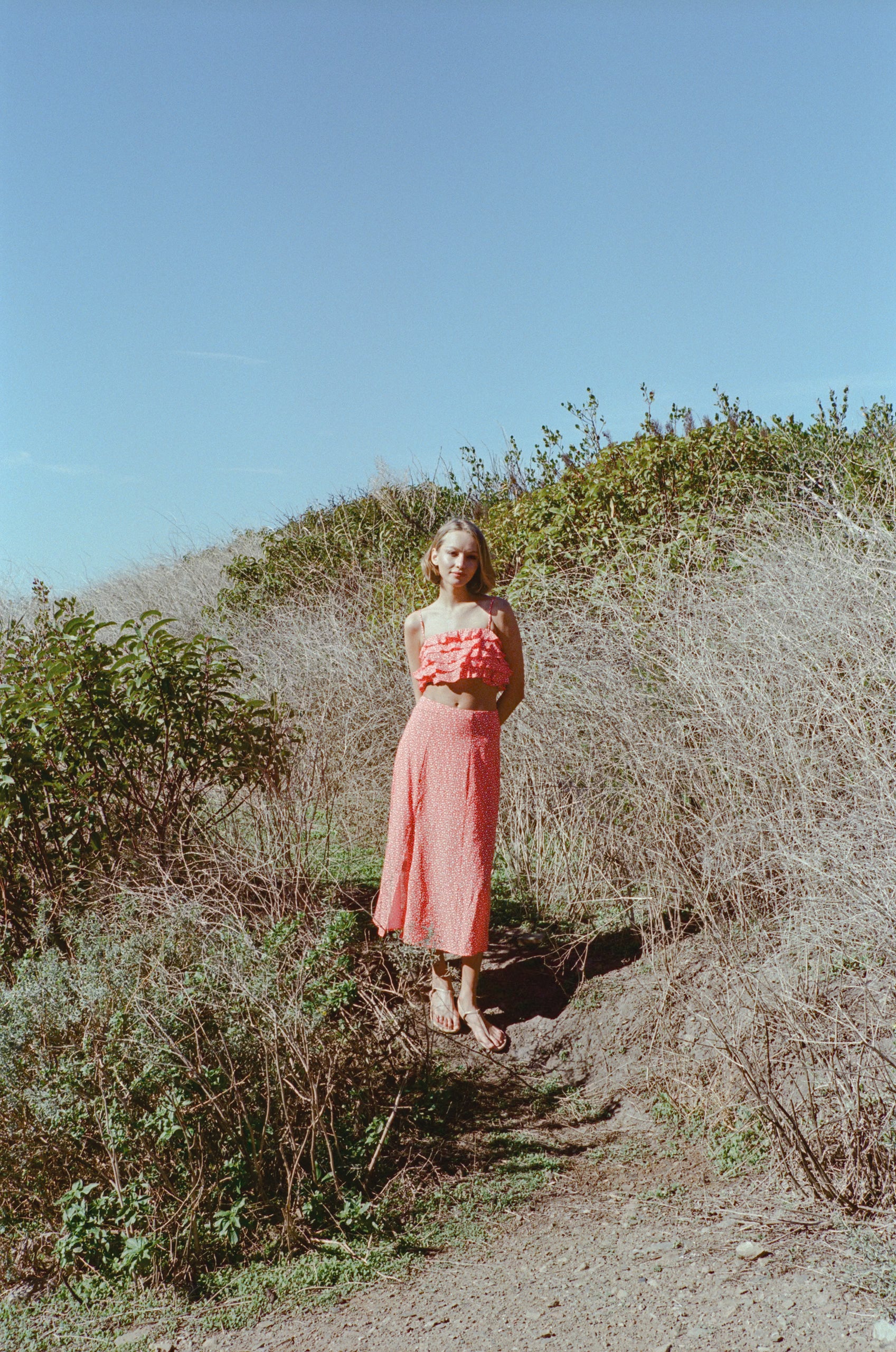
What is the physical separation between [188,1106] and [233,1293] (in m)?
0.47

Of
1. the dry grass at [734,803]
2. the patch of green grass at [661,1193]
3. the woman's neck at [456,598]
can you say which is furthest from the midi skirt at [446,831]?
the patch of green grass at [661,1193]

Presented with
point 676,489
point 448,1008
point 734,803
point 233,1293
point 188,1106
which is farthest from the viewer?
point 676,489

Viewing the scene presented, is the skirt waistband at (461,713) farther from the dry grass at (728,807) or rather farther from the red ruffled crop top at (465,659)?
the dry grass at (728,807)

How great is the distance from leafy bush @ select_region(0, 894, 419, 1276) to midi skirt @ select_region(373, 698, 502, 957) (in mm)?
792

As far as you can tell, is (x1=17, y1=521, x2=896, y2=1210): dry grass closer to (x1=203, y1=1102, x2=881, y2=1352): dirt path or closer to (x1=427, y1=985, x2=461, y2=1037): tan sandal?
(x1=203, y1=1102, x2=881, y2=1352): dirt path

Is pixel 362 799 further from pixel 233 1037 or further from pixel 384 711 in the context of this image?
pixel 233 1037

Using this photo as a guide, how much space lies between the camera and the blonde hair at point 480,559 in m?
4.23

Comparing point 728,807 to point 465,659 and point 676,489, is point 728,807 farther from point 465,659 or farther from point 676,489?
point 676,489

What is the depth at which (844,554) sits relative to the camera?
555 cm

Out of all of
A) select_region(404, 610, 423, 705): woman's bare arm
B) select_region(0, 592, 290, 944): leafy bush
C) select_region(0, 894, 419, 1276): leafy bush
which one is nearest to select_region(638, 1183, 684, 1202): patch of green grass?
select_region(0, 894, 419, 1276): leafy bush

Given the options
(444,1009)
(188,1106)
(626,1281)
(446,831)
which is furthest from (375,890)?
(626,1281)

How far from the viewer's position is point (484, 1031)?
4.12m

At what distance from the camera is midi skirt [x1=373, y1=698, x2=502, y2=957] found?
13.6ft

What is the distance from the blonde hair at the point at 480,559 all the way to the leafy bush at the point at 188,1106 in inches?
64.1
